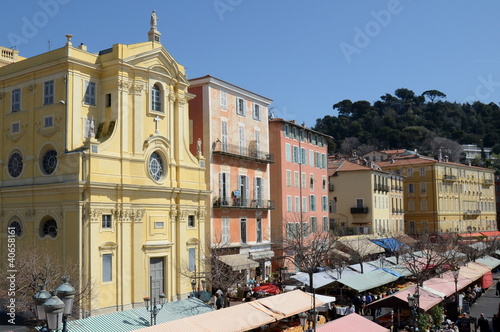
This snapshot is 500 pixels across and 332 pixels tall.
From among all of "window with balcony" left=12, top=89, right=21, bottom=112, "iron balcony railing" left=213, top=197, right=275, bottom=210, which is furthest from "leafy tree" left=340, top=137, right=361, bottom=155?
"window with balcony" left=12, top=89, right=21, bottom=112

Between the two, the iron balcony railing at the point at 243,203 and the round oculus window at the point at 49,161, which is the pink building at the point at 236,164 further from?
the round oculus window at the point at 49,161

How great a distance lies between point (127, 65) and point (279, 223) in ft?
68.4

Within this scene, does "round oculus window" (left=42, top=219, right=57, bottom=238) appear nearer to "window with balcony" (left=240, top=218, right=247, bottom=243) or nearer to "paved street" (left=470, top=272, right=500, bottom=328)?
"window with balcony" (left=240, top=218, right=247, bottom=243)

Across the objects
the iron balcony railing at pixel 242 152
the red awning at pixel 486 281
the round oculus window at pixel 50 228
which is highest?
the iron balcony railing at pixel 242 152

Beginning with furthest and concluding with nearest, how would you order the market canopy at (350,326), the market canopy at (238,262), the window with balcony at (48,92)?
the market canopy at (238,262) → the window with balcony at (48,92) → the market canopy at (350,326)

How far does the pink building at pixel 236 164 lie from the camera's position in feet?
132

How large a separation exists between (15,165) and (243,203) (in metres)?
16.4

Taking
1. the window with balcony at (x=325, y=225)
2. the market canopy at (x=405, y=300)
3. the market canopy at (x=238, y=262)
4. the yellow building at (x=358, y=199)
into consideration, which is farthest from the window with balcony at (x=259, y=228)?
the yellow building at (x=358, y=199)

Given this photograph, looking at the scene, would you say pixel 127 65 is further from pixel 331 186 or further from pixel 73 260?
pixel 331 186

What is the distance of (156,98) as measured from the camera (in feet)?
113

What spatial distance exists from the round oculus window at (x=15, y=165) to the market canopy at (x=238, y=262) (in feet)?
43.9

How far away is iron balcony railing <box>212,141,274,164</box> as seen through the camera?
1603 inches

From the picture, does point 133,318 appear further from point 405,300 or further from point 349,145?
point 349,145

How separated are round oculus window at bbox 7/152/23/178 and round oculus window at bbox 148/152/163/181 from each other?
7.23m
